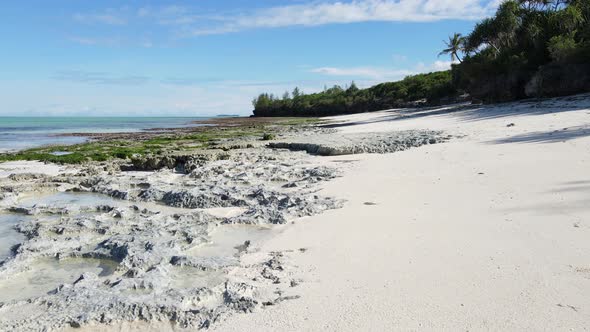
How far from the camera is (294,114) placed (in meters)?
75.6

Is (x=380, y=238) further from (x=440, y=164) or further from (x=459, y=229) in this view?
(x=440, y=164)

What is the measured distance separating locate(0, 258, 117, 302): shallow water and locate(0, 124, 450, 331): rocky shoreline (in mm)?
22

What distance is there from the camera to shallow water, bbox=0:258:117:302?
3.89 m

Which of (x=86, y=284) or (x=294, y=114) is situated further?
(x=294, y=114)

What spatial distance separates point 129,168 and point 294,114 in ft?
212

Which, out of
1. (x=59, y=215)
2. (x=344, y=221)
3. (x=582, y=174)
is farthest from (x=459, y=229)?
(x=59, y=215)

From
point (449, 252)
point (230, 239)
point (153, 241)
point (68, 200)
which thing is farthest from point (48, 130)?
point (449, 252)

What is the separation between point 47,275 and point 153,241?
3.53ft

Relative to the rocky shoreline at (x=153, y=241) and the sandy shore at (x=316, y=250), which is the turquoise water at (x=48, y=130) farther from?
the sandy shore at (x=316, y=250)

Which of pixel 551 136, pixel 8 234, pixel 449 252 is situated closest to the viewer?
pixel 449 252

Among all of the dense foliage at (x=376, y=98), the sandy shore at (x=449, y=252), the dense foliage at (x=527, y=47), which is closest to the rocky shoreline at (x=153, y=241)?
the sandy shore at (x=449, y=252)

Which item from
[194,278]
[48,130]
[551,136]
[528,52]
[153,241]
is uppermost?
[528,52]

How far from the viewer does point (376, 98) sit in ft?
197

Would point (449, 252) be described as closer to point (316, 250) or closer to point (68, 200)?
point (316, 250)
